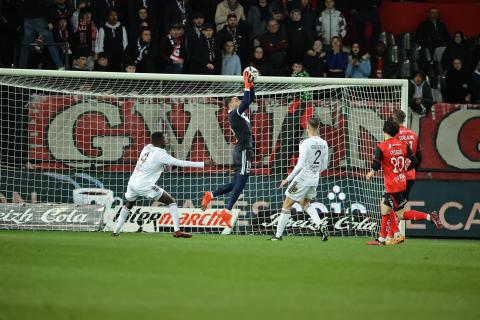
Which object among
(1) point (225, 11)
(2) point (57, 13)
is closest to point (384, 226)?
(1) point (225, 11)

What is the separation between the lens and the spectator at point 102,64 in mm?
19750

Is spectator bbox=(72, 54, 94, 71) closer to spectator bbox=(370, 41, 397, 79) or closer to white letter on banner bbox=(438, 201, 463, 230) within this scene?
spectator bbox=(370, 41, 397, 79)

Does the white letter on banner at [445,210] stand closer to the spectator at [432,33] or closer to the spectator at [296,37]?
the spectator at [296,37]

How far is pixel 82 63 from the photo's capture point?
1950cm

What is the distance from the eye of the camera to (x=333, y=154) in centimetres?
1905

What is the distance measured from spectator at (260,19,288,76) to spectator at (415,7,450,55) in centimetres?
422

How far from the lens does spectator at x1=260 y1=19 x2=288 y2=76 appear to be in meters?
20.9

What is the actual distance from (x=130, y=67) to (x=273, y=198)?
3.98 metres

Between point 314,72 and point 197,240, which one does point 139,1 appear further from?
point 197,240

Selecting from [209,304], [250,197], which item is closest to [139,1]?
[250,197]

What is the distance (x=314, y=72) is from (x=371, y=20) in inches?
116

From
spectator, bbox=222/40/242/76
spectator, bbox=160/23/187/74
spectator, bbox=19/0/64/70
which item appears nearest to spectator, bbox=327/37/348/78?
spectator, bbox=222/40/242/76

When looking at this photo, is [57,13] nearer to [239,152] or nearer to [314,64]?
[314,64]

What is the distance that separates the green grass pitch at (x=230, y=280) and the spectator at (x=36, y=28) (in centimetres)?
633
